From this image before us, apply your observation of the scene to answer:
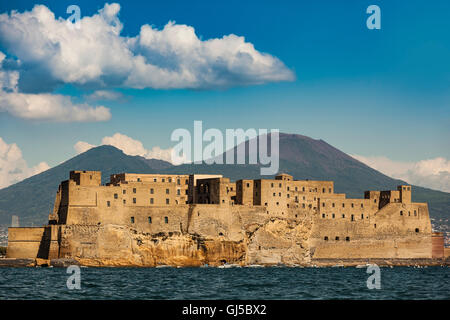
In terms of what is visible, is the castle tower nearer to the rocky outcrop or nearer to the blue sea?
the rocky outcrop

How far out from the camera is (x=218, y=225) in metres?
108

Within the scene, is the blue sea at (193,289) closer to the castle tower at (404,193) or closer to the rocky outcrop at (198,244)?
the rocky outcrop at (198,244)

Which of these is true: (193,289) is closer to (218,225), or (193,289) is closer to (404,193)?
(218,225)

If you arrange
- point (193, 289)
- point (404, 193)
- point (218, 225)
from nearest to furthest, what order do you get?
point (193, 289), point (218, 225), point (404, 193)

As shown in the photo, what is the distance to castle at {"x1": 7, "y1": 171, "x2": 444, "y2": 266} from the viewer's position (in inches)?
3905

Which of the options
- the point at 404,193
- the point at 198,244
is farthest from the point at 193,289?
the point at 404,193

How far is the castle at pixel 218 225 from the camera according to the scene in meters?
99.2

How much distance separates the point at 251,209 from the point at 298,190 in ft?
39.2

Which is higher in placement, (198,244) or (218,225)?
(218,225)

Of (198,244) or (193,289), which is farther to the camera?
(198,244)

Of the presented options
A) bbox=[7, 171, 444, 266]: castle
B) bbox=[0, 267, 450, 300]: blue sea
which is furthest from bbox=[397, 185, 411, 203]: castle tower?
bbox=[0, 267, 450, 300]: blue sea
